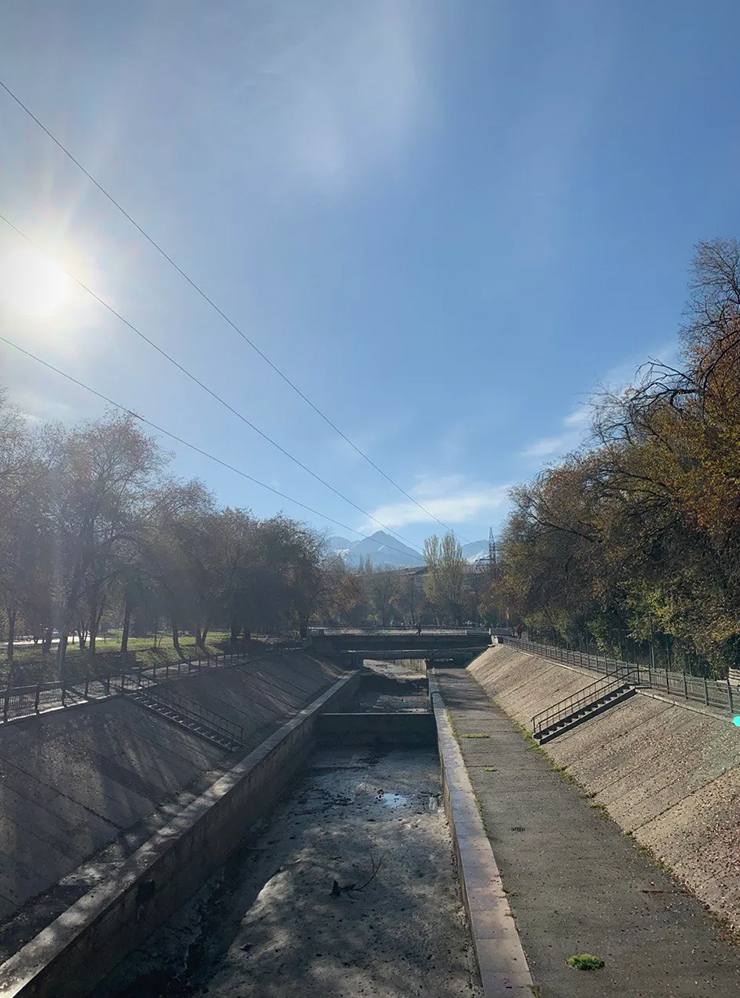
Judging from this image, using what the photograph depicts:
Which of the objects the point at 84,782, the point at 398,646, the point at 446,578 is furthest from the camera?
the point at 446,578

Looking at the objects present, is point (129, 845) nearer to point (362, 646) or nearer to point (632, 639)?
point (632, 639)

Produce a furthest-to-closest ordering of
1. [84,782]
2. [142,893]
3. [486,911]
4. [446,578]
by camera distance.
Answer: [446,578] → [84,782] → [142,893] → [486,911]

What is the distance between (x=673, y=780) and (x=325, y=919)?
10052 millimetres

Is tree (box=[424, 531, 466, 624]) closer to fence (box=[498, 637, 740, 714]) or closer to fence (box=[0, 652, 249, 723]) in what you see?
fence (box=[498, 637, 740, 714])

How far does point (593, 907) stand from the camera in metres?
14.4

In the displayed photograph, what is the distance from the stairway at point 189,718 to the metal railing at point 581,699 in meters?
14.4

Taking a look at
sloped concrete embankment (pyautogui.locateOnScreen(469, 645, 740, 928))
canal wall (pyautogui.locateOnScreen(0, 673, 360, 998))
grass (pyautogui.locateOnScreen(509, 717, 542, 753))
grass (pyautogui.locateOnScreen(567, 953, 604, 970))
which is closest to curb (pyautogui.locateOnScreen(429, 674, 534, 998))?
grass (pyautogui.locateOnScreen(567, 953, 604, 970))

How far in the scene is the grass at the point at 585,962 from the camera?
11.8 m

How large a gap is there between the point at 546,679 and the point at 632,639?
21.6 feet

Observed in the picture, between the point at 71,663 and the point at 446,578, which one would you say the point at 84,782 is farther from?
the point at 446,578

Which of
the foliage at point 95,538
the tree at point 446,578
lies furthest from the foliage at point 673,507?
the tree at point 446,578

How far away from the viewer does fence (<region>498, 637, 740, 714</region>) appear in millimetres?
21812

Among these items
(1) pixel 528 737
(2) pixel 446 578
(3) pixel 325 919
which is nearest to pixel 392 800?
(1) pixel 528 737

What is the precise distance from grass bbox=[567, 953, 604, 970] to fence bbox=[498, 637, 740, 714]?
433 inches
